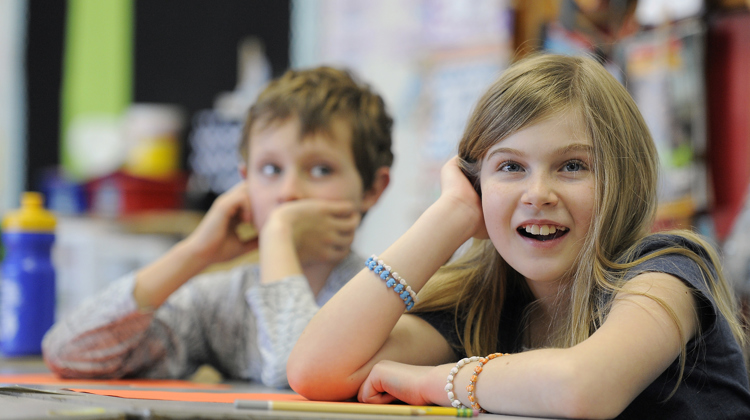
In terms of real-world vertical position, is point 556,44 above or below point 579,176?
above

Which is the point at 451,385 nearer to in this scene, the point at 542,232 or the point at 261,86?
the point at 542,232

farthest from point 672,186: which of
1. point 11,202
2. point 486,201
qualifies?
point 11,202

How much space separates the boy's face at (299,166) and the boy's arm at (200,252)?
0.07 meters

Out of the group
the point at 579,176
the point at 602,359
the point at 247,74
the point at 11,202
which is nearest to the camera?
the point at 602,359

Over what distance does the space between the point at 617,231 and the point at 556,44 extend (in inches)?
55.0

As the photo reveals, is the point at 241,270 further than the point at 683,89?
No

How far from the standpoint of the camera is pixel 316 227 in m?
1.17

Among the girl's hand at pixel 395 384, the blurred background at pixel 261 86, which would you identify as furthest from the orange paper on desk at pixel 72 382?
the blurred background at pixel 261 86

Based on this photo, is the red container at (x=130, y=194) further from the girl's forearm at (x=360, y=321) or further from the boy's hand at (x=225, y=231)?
the girl's forearm at (x=360, y=321)

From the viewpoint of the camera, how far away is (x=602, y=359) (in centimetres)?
60

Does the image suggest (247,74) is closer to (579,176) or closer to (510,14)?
(510,14)

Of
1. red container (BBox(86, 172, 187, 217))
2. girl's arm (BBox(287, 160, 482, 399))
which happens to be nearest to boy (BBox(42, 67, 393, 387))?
girl's arm (BBox(287, 160, 482, 399))

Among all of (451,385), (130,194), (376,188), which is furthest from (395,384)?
(130,194)

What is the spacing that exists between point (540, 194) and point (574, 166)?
0.22 ft
